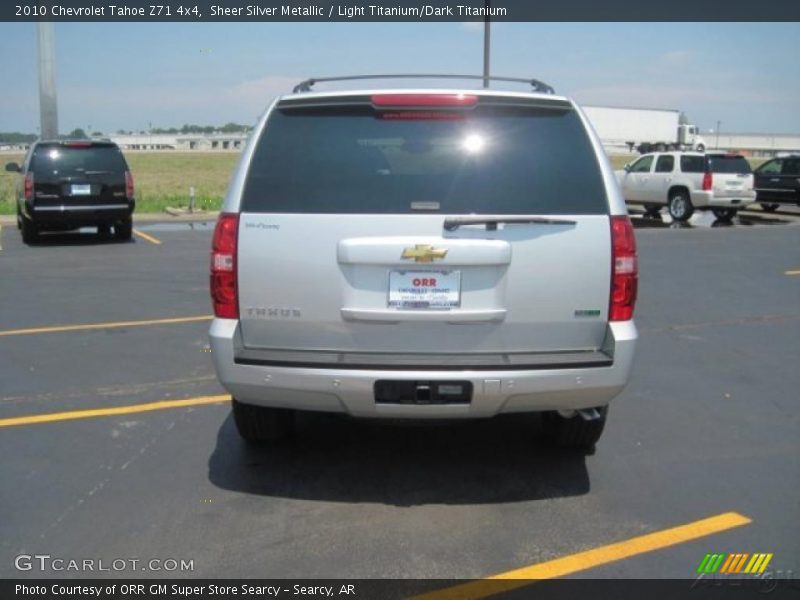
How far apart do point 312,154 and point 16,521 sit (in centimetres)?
222

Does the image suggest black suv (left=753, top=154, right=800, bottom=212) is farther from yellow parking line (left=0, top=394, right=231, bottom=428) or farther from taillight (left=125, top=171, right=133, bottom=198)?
yellow parking line (left=0, top=394, right=231, bottom=428)

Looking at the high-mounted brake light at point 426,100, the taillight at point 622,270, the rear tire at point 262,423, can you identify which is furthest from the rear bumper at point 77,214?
the taillight at point 622,270

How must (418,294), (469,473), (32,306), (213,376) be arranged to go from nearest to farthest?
(418,294), (469,473), (213,376), (32,306)

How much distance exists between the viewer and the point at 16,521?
12.2ft

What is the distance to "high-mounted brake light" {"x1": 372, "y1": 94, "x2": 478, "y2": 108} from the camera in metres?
3.88

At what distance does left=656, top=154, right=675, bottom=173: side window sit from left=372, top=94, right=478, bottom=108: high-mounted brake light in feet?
66.0

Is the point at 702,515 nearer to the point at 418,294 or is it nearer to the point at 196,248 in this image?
the point at 418,294

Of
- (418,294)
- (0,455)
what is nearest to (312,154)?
(418,294)

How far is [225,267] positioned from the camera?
149 inches

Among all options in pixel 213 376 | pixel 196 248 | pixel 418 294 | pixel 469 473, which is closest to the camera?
pixel 418 294

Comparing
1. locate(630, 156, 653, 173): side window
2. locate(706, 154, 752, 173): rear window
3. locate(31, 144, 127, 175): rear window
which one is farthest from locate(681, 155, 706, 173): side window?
locate(31, 144, 127, 175): rear window

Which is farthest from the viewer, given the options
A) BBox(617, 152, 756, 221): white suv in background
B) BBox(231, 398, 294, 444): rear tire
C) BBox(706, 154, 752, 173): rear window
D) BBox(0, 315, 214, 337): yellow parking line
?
BBox(706, 154, 752, 173): rear window

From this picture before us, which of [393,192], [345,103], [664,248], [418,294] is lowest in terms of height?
[664,248]

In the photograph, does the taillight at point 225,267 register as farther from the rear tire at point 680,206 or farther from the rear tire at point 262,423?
the rear tire at point 680,206
